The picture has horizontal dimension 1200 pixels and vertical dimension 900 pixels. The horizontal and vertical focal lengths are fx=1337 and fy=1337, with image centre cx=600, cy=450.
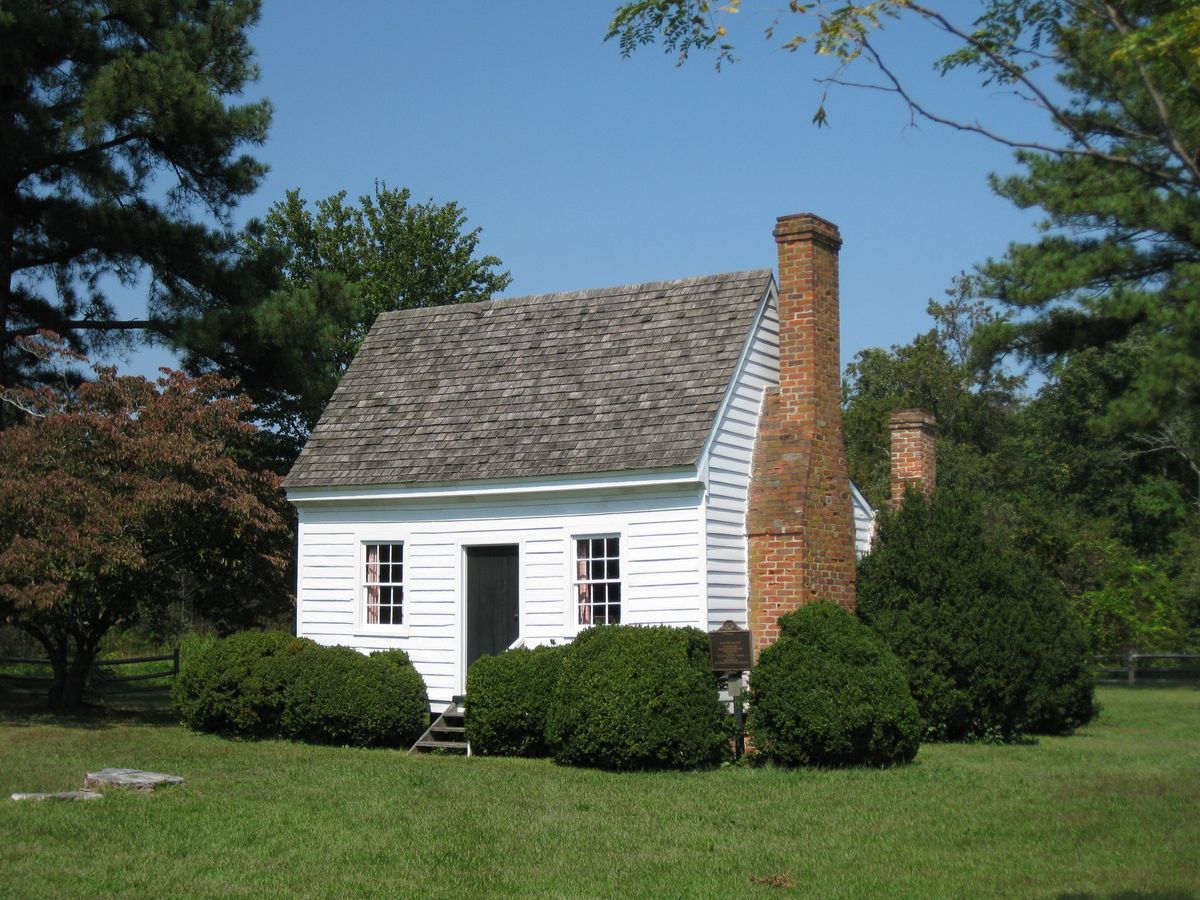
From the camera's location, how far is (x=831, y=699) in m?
14.8

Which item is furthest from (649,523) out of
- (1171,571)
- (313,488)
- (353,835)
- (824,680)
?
(1171,571)

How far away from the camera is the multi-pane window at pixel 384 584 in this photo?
63.7 feet

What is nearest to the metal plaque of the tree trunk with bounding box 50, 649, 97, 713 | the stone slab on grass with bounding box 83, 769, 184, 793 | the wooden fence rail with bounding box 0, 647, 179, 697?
the stone slab on grass with bounding box 83, 769, 184, 793

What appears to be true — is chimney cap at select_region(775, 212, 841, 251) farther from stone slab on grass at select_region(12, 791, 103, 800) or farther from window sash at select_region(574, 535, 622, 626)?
stone slab on grass at select_region(12, 791, 103, 800)

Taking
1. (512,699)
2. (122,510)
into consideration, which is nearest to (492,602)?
(512,699)

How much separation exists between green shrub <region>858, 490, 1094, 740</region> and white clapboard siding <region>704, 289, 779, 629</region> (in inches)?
87.6

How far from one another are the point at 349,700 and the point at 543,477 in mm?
3856

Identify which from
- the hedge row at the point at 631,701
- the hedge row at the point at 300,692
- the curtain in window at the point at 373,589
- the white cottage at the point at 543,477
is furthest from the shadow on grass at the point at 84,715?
the hedge row at the point at 631,701

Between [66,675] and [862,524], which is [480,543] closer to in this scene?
[862,524]

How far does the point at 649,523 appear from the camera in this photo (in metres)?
17.2

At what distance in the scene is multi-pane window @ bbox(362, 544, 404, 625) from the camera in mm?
19422

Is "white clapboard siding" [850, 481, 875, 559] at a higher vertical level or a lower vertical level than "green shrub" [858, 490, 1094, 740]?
higher

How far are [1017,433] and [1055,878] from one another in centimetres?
4217

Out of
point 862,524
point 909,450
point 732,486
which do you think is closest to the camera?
point 732,486
